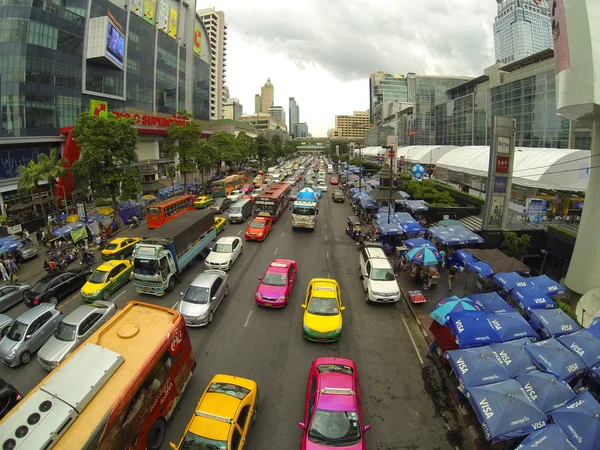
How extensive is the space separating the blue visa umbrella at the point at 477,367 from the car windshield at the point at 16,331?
14827 mm

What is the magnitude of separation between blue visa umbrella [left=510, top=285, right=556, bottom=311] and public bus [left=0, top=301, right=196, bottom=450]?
12.9 m

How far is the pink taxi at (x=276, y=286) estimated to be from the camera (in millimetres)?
14281

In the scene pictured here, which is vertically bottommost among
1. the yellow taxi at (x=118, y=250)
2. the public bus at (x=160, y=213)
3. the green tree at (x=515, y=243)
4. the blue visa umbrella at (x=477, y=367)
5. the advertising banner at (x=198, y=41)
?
the blue visa umbrella at (x=477, y=367)

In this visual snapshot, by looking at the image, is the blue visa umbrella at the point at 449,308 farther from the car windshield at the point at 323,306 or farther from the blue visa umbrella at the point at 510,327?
the car windshield at the point at 323,306

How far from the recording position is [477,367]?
8.45 meters

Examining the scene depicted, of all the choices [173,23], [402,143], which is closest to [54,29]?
[173,23]

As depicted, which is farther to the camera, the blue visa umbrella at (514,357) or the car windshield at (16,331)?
the car windshield at (16,331)

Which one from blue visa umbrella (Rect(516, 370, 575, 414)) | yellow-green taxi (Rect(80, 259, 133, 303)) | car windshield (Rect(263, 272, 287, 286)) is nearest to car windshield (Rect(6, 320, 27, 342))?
yellow-green taxi (Rect(80, 259, 133, 303))

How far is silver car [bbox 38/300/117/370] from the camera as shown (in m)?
10.6

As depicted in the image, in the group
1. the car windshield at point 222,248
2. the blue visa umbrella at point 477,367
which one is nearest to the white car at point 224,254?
the car windshield at point 222,248

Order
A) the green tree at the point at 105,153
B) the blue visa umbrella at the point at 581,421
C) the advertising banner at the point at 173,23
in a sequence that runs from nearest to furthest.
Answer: the blue visa umbrella at the point at 581,421, the green tree at the point at 105,153, the advertising banner at the point at 173,23

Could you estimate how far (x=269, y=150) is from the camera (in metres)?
89.4

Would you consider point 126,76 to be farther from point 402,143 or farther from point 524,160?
point 402,143

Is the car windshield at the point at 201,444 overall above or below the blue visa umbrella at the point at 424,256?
below
